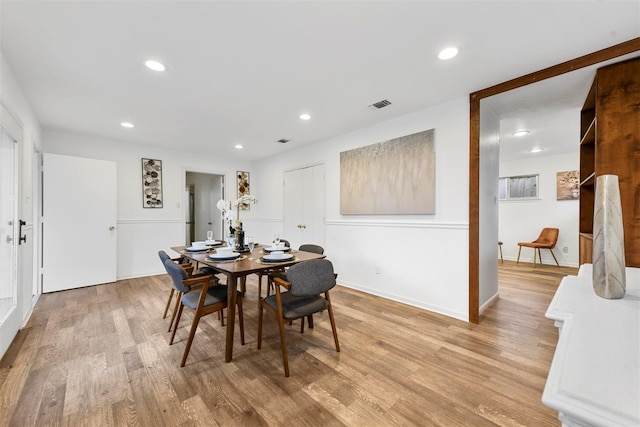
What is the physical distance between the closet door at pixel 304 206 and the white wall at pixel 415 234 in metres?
0.18

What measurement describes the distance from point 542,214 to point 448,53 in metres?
5.33

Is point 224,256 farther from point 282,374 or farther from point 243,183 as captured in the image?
point 243,183

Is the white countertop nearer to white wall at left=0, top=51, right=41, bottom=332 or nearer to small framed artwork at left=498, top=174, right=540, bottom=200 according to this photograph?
white wall at left=0, top=51, right=41, bottom=332

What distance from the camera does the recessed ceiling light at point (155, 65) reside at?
2.10m

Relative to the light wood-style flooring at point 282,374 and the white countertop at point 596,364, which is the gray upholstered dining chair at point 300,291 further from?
the white countertop at point 596,364

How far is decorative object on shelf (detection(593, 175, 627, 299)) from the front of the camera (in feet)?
3.01

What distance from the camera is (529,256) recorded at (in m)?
5.72

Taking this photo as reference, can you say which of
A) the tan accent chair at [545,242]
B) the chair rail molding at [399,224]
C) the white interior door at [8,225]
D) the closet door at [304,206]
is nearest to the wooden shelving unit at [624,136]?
the chair rail molding at [399,224]

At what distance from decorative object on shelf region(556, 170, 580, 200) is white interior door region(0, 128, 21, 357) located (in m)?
8.24

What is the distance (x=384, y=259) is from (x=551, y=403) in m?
3.08

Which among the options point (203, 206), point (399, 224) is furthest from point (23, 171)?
point (203, 206)

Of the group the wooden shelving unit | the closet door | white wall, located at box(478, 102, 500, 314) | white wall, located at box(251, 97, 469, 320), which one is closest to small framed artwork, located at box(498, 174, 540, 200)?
white wall, located at box(478, 102, 500, 314)

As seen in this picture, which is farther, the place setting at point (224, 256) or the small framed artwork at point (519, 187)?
the small framed artwork at point (519, 187)

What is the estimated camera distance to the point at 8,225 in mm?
2383
